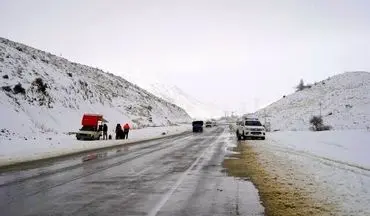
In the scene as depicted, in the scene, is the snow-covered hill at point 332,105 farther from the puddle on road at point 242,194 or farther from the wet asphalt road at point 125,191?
the puddle on road at point 242,194

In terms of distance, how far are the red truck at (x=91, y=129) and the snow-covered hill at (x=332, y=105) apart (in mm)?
41417

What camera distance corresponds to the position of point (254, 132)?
45.6 metres

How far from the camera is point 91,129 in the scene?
4578cm

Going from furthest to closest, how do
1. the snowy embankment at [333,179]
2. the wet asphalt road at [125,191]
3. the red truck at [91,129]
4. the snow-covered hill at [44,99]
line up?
the snow-covered hill at [44,99] → the red truck at [91,129] → the snowy embankment at [333,179] → the wet asphalt road at [125,191]

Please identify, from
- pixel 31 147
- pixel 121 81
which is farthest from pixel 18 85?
pixel 121 81

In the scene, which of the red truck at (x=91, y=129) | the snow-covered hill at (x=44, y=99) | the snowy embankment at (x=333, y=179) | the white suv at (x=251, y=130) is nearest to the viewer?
the snowy embankment at (x=333, y=179)

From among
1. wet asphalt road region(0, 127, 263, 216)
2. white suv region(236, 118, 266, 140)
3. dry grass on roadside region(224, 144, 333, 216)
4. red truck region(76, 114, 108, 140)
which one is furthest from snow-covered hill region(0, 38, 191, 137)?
dry grass on roadside region(224, 144, 333, 216)

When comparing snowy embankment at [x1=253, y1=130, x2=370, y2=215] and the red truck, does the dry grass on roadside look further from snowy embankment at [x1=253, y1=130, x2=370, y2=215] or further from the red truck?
the red truck

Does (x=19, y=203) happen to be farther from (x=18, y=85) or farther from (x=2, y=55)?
(x=2, y=55)

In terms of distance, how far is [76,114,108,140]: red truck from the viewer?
44.8 metres

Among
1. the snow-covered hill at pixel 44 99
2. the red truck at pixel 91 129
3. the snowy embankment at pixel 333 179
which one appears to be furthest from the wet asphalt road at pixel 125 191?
the snow-covered hill at pixel 44 99

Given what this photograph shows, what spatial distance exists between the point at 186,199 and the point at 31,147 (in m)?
21.6

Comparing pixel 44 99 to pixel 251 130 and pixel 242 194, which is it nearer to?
pixel 251 130

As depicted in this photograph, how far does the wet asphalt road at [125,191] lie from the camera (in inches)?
400
